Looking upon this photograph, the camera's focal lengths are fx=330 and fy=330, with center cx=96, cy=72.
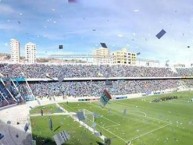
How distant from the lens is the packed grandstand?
65000 millimetres

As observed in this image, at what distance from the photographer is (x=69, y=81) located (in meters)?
78.9

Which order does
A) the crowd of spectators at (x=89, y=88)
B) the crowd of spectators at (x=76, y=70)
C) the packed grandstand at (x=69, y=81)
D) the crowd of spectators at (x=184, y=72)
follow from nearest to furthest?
the packed grandstand at (x=69, y=81) < the crowd of spectators at (x=89, y=88) < the crowd of spectators at (x=76, y=70) < the crowd of spectators at (x=184, y=72)

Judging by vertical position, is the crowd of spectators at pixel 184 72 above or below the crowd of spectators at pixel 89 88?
above

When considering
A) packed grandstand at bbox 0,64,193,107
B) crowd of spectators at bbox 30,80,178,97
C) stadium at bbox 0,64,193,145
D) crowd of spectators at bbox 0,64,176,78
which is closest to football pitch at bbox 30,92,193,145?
stadium at bbox 0,64,193,145

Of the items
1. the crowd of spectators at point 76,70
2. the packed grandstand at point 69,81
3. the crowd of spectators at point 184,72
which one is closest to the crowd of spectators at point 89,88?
the packed grandstand at point 69,81

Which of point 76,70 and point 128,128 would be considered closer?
point 128,128

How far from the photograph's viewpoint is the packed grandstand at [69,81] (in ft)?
213

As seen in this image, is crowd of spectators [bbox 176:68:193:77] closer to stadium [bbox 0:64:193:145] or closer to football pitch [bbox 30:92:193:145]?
stadium [bbox 0:64:193:145]

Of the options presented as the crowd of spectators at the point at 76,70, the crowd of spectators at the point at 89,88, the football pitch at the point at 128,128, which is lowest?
the football pitch at the point at 128,128

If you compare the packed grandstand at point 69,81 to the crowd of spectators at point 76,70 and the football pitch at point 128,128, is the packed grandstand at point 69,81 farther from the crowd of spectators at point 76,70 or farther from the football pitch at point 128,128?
the football pitch at point 128,128

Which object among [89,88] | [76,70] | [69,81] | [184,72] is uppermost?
[184,72]

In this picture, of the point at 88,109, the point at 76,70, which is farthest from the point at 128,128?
the point at 76,70

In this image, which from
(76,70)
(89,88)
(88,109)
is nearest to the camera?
(88,109)

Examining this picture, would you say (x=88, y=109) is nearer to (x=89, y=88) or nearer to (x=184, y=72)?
(x=89, y=88)
